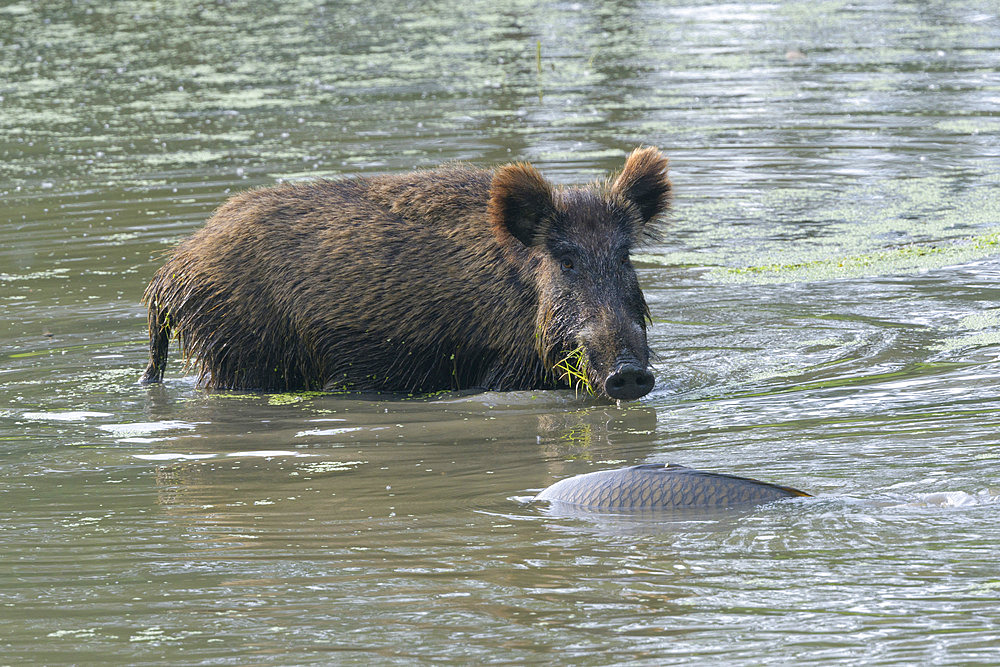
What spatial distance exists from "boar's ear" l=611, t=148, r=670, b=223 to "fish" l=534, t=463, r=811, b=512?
3.02 metres

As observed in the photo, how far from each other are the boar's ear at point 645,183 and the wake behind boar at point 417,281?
1 cm

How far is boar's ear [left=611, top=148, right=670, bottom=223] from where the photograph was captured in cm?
924

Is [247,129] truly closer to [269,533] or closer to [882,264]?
[882,264]

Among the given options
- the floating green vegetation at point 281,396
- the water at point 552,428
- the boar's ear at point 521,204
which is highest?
the boar's ear at point 521,204

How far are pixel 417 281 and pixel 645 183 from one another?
1.57 metres

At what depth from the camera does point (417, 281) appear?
925 cm

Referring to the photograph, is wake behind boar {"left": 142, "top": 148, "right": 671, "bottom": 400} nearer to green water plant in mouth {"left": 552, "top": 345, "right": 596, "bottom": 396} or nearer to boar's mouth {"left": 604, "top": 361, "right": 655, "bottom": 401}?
green water plant in mouth {"left": 552, "top": 345, "right": 596, "bottom": 396}

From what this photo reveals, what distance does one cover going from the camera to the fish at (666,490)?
627 centimetres

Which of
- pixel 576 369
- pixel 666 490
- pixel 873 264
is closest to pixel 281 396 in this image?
pixel 576 369

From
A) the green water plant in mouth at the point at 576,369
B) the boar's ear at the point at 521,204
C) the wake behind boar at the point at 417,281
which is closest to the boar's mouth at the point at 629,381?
the green water plant in mouth at the point at 576,369

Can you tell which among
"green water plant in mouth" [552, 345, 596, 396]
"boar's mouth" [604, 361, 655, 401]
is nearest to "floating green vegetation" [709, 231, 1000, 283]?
"green water plant in mouth" [552, 345, 596, 396]

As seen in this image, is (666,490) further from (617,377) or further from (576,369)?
(576,369)

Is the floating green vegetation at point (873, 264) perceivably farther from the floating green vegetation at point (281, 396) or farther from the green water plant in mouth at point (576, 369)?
the floating green vegetation at point (281, 396)

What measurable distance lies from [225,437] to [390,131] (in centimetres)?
1047
